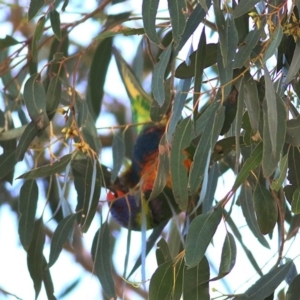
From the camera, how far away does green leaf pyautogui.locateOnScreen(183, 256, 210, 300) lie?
1013 mm

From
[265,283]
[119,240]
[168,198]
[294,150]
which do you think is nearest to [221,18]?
[294,150]

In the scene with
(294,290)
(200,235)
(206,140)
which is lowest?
(294,290)

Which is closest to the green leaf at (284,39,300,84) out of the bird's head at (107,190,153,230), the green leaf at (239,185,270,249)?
Answer: the green leaf at (239,185,270,249)

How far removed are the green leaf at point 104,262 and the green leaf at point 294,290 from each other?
296 millimetres

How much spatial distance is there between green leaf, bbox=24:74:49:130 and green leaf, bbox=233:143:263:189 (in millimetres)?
401

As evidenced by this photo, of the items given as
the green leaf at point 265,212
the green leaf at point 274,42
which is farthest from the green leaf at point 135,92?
the green leaf at point 274,42

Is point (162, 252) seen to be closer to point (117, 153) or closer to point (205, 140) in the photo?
point (205, 140)

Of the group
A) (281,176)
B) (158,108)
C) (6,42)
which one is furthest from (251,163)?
(6,42)

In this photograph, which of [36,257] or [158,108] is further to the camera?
[36,257]

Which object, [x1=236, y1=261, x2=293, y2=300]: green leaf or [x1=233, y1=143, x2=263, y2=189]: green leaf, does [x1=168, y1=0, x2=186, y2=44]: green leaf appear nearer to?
[x1=233, y1=143, x2=263, y2=189]: green leaf

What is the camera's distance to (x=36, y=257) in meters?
1.41

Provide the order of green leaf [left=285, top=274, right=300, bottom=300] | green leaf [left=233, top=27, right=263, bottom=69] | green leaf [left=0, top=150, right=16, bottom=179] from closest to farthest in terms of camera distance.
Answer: green leaf [left=233, top=27, right=263, bottom=69] → green leaf [left=285, top=274, right=300, bottom=300] → green leaf [left=0, top=150, right=16, bottom=179]

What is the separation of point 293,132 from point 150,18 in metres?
0.23

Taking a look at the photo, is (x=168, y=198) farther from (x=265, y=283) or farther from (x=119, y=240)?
(x=119, y=240)
